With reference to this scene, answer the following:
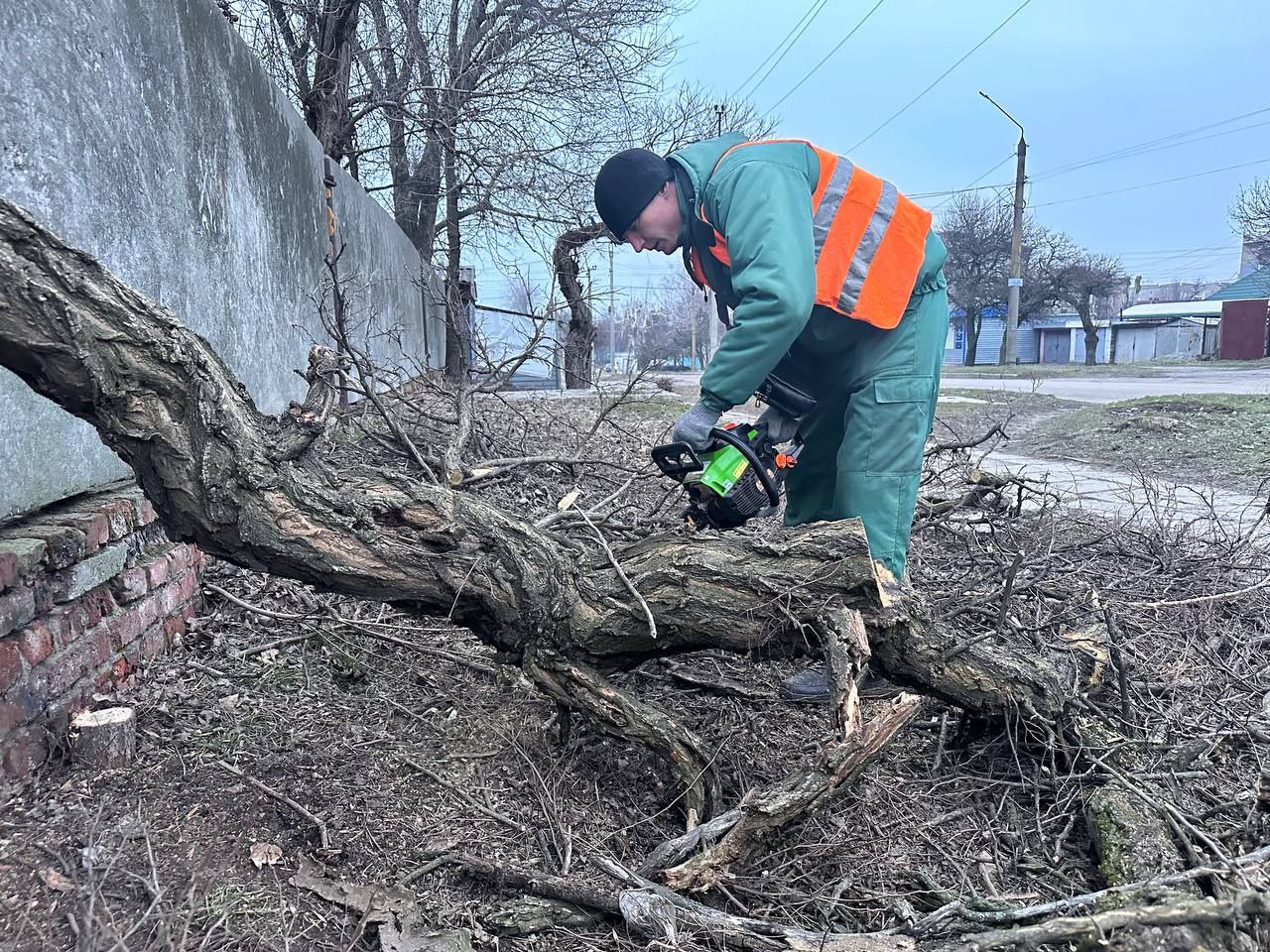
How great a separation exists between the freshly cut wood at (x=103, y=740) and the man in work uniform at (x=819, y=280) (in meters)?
1.80

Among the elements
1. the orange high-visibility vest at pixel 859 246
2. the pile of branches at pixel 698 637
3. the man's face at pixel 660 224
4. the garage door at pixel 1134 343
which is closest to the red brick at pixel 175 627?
the pile of branches at pixel 698 637

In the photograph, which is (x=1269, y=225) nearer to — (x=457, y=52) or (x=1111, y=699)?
(x=457, y=52)

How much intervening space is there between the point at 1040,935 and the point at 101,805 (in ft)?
6.84

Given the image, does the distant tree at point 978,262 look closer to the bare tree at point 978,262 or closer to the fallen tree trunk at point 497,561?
the bare tree at point 978,262

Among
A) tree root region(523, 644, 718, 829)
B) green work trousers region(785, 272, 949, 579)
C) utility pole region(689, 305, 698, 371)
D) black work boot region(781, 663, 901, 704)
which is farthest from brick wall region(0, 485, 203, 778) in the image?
utility pole region(689, 305, 698, 371)

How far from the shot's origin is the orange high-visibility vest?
271cm

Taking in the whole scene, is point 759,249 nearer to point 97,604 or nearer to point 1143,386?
point 97,604

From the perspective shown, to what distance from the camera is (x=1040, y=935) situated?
4.75ft

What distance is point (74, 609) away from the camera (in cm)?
228

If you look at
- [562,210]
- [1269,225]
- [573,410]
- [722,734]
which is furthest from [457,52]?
[1269,225]

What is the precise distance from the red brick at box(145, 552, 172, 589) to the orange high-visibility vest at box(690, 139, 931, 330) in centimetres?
220

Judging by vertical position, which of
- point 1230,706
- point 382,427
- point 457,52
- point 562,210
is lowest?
point 1230,706

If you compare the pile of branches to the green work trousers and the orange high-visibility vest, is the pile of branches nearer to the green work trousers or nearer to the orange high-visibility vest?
the green work trousers

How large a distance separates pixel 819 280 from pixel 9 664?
8.34 feet
